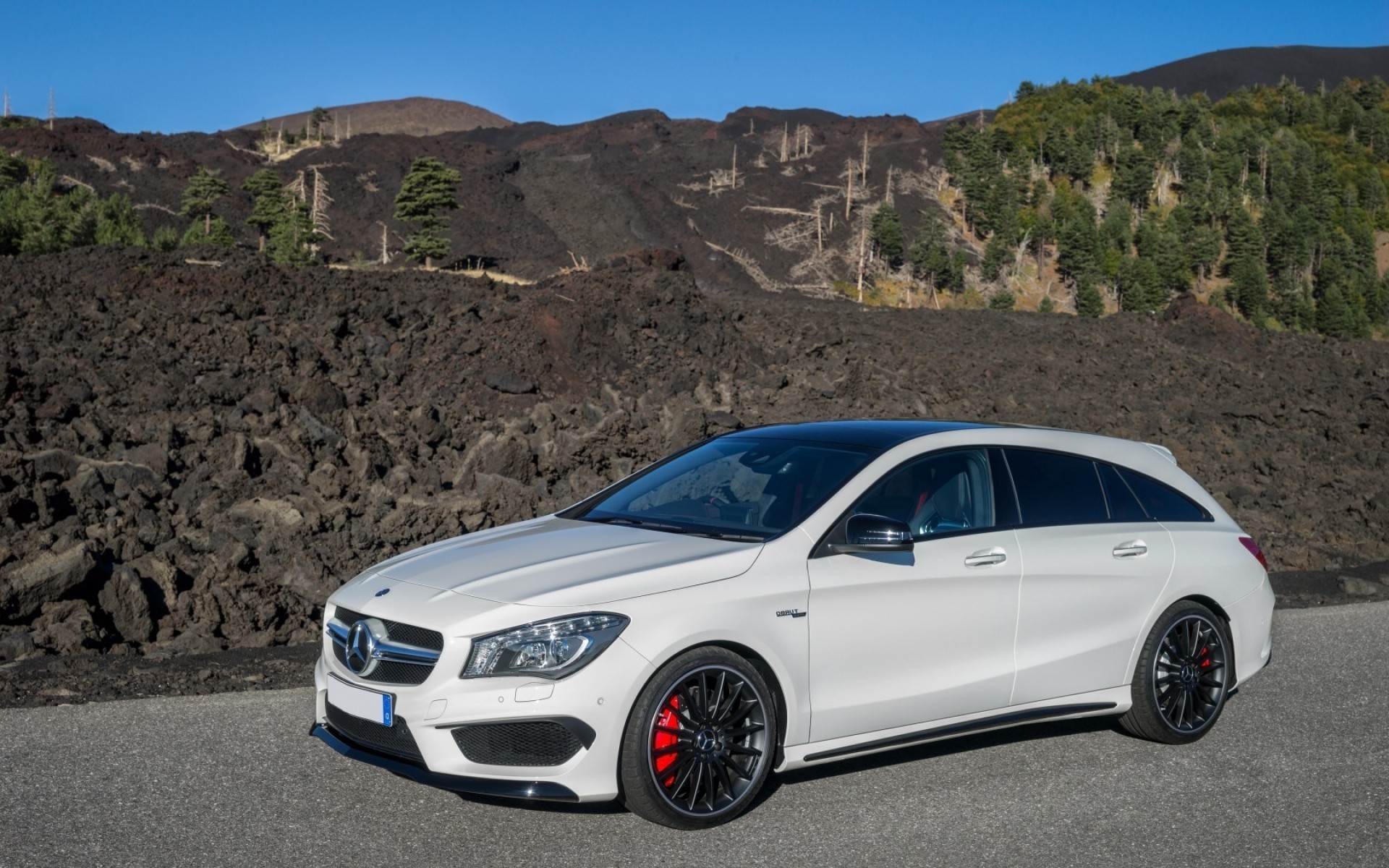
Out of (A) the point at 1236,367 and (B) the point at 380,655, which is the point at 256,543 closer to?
(B) the point at 380,655

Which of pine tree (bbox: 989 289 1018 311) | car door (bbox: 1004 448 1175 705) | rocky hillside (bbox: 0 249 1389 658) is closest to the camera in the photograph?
A: car door (bbox: 1004 448 1175 705)

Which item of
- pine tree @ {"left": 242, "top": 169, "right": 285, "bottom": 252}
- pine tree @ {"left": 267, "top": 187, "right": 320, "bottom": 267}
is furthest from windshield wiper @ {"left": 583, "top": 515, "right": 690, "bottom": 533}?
pine tree @ {"left": 242, "top": 169, "right": 285, "bottom": 252}

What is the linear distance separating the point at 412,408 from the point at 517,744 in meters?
15.9

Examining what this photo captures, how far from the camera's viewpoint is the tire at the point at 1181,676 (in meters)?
6.77

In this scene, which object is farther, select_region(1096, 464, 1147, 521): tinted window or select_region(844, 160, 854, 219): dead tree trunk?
select_region(844, 160, 854, 219): dead tree trunk

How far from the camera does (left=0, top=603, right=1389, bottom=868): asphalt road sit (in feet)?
17.0

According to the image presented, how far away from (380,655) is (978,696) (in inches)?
103

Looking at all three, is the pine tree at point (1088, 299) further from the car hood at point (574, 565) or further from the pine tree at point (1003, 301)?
the car hood at point (574, 565)

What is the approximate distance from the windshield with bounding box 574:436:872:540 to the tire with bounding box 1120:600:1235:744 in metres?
1.91

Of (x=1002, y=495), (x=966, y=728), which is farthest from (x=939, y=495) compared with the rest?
(x=966, y=728)

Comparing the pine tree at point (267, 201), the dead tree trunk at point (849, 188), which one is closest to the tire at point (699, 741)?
the pine tree at point (267, 201)

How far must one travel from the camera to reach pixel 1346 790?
6141mm

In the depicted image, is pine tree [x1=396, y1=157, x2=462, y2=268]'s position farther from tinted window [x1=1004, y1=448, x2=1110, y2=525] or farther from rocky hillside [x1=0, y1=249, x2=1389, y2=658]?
tinted window [x1=1004, y1=448, x2=1110, y2=525]

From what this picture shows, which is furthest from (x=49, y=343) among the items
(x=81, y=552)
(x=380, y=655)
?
(x=380, y=655)
